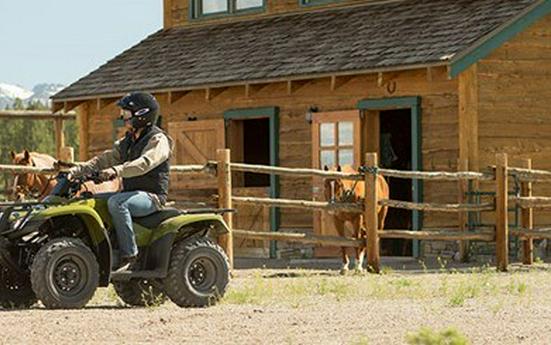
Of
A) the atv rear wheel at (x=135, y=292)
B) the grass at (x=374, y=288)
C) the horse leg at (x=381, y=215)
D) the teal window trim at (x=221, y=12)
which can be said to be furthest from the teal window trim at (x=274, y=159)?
the atv rear wheel at (x=135, y=292)

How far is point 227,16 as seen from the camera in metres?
27.4

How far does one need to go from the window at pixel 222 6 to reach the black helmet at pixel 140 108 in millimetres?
13747

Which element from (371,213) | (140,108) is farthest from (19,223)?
(371,213)

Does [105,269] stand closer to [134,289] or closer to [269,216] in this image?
[134,289]

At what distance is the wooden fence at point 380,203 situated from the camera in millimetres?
17812

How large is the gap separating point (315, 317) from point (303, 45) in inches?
517

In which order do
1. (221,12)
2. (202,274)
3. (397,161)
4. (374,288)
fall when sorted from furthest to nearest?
1. (221,12)
2. (397,161)
3. (374,288)
4. (202,274)

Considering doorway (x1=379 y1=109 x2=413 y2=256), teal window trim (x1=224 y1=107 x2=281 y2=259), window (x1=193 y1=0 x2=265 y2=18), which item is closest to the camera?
teal window trim (x1=224 y1=107 x2=281 y2=259)

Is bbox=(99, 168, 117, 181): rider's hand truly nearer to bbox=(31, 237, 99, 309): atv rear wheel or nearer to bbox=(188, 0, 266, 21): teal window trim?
bbox=(31, 237, 99, 309): atv rear wheel

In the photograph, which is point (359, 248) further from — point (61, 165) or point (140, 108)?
point (140, 108)

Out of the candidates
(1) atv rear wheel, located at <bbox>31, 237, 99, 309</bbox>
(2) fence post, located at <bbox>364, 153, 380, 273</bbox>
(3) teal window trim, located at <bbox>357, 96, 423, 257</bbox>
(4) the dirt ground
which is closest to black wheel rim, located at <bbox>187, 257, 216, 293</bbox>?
(4) the dirt ground

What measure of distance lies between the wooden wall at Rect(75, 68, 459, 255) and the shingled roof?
0.40m

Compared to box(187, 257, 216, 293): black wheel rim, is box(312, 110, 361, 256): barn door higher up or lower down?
higher up

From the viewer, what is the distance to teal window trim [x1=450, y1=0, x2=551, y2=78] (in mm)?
21250
